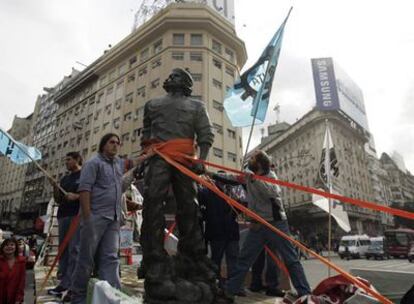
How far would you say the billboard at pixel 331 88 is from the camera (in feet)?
162

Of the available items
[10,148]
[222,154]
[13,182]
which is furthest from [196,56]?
[13,182]

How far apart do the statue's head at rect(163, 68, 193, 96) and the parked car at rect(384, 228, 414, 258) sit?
93.1ft

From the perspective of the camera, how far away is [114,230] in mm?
3082

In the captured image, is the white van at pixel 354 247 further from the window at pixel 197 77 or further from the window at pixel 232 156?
the window at pixel 197 77

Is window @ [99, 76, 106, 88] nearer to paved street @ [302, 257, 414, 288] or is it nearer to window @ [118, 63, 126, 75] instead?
window @ [118, 63, 126, 75]

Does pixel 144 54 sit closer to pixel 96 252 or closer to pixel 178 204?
pixel 178 204

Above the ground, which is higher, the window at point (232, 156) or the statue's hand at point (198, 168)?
the window at point (232, 156)

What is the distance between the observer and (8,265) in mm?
3900

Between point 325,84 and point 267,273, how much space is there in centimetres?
5073

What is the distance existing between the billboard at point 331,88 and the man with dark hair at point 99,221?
5017cm

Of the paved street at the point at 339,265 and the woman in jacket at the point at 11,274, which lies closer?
the woman in jacket at the point at 11,274

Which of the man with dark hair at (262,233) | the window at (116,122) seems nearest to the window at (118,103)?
the window at (116,122)

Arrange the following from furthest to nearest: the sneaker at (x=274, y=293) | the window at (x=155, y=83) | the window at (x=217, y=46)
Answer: the window at (x=217, y=46)
the window at (x=155, y=83)
the sneaker at (x=274, y=293)

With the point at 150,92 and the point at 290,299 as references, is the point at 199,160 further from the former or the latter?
the point at 150,92
